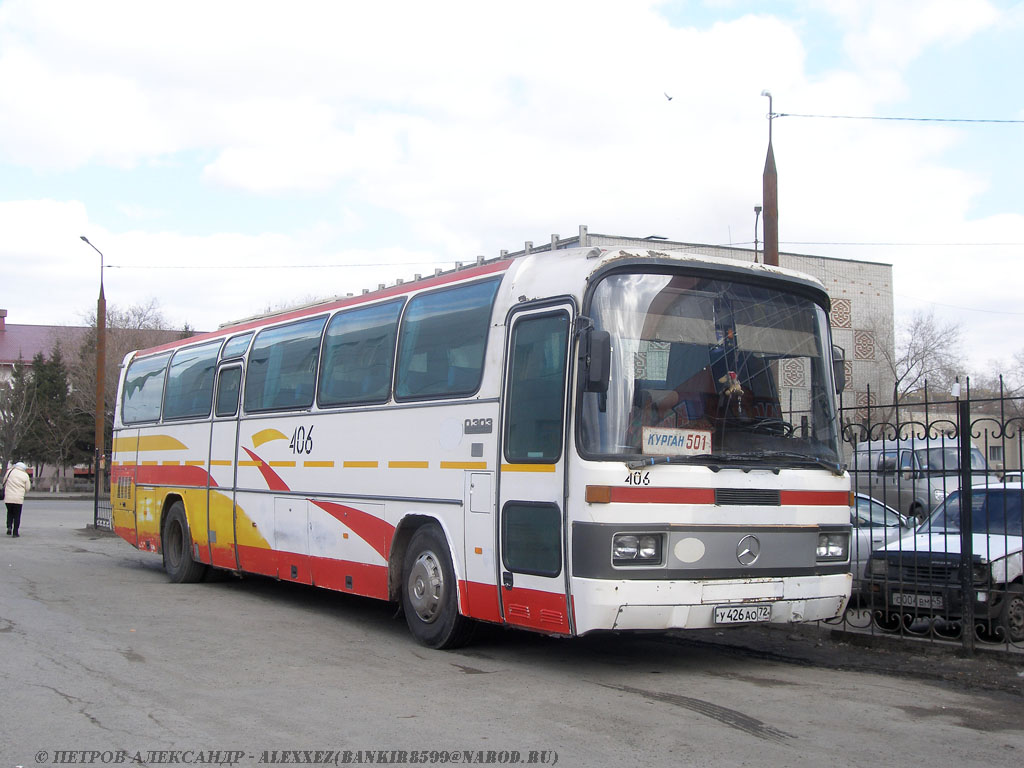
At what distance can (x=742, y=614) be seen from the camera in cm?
795

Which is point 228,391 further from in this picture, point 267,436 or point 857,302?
point 857,302

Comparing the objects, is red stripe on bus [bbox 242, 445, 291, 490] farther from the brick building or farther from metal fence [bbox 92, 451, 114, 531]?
the brick building

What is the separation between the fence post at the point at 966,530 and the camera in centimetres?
891

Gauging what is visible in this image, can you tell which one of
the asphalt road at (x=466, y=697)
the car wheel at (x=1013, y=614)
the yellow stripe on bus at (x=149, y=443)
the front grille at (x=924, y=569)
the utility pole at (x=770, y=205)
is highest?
Result: the utility pole at (x=770, y=205)

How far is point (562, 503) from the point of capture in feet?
25.8

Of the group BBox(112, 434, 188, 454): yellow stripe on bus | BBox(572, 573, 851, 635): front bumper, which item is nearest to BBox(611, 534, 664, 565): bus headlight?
BBox(572, 573, 851, 635): front bumper

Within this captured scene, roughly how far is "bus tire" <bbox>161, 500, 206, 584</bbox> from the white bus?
4.43m

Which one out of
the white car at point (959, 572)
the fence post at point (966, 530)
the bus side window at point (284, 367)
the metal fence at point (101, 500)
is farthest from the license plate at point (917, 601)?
the metal fence at point (101, 500)

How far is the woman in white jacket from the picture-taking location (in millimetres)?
23156

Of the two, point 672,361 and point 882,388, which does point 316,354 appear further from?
point 882,388

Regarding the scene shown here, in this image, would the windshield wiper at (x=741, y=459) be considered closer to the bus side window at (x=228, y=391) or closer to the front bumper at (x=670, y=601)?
the front bumper at (x=670, y=601)

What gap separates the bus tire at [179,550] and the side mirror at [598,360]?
917 centimetres

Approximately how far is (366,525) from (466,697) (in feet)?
11.5

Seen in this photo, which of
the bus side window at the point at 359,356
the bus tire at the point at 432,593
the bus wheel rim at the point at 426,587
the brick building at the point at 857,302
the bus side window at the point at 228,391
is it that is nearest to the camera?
the bus tire at the point at 432,593
